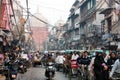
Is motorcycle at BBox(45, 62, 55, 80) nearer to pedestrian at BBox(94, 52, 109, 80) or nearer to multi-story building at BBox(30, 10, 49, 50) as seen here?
pedestrian at BBox(94, 52, 109, 80)

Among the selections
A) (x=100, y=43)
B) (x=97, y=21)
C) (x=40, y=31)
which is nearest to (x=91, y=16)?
(x=97, y=21)

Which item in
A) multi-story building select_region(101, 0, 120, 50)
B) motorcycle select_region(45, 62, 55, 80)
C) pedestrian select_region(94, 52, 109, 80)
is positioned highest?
multi-story building select_region(101, 0, 120, 50)

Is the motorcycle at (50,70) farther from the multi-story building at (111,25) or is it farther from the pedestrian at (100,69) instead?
the multi-story building at (111,25)

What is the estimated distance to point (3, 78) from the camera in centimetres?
2139

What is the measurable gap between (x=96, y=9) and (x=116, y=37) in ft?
65.9

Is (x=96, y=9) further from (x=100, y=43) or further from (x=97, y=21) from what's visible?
(x=100, y=43)

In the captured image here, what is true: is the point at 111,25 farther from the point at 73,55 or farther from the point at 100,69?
the point at 100,69

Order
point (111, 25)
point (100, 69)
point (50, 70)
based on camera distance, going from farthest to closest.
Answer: point (111, 25) → point (50, 70) → point (100, 69)

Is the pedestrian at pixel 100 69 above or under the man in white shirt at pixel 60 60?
above

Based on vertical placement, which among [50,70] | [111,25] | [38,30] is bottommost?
[50,70]

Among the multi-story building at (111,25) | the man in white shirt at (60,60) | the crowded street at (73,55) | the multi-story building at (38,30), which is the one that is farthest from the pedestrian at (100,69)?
the multi-story building at (38,30)

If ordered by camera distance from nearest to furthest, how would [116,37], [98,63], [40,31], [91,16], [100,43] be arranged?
[98,63], [116,37], [100,43], [91,16], [40,31]

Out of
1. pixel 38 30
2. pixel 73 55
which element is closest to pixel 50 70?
pixel 73 55

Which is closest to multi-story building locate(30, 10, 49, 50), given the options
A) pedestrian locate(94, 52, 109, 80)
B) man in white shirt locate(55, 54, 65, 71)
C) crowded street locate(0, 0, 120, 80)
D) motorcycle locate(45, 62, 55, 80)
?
crowded street locate(0, 0, 120, 80)
